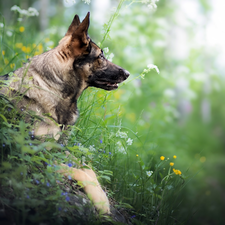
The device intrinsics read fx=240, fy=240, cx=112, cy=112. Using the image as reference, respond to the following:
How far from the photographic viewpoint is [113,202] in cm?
226

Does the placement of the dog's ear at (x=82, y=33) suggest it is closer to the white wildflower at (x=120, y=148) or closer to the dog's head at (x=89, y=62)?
the dog's head at (x=89, y=62)

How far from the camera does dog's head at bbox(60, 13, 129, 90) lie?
224 centimetres

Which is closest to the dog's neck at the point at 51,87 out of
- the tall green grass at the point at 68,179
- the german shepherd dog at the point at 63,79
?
the german shepherd dog at the point at 63,79

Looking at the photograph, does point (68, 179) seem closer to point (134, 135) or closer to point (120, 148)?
point (120, 148)

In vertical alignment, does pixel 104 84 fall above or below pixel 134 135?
above

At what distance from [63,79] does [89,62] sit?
1.05 ft

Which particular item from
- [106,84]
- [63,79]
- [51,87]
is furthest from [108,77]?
[51,87]

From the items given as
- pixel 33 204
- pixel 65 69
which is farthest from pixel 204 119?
pixel 33 204

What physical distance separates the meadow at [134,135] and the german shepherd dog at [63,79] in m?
0.18

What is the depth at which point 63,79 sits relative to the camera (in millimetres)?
2293

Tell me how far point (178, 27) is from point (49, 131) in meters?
8.27

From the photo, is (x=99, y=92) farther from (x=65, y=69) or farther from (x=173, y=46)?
(x=173, y=46)

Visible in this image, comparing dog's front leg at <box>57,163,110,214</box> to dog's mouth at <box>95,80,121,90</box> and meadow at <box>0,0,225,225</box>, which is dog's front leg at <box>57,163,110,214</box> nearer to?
meadow at <box>0,0,225,225</box>

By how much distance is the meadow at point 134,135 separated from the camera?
165 centimetres
